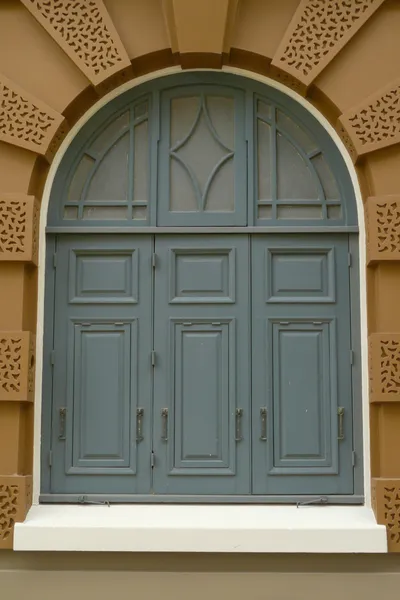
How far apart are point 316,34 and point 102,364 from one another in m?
2.88

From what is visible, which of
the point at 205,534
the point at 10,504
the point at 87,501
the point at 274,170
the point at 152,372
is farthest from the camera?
the point at 274,170

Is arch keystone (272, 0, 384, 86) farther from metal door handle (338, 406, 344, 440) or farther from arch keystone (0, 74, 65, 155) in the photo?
metal door handle (338, 406, 344, 440)

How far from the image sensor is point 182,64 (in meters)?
5.53

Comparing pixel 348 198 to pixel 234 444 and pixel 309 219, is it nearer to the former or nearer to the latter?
pixel 309 219

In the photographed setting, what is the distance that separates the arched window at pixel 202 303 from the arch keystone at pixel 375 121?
13.2 inches

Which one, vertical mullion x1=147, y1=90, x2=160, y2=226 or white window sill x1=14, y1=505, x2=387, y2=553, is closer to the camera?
white window sill x1=14, y1=505, x2=387, y2=553

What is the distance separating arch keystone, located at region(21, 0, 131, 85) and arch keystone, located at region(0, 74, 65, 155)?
411 mm

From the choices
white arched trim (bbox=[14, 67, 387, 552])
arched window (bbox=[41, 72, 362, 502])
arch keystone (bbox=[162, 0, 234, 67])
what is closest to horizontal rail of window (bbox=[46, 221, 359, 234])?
arched window (bbox=[41, 72, 362, 502])

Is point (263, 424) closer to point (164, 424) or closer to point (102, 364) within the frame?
point (164, 424)

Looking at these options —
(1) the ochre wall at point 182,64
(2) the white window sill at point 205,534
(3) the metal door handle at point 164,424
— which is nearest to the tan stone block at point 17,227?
(1) the ochre wall at point 182,64

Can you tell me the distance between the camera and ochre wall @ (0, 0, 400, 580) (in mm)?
5074

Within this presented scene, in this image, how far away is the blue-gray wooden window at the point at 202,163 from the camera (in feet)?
18.0

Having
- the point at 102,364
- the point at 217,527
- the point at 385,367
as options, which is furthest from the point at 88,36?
the point at 217,527

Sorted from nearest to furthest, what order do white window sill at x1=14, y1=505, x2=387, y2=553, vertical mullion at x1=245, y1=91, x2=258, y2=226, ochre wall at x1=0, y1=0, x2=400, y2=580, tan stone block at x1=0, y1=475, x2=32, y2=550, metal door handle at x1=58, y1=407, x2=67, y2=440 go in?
white window sill at x1=14, y1=505, x2=387, y2=553, tan stone block at x1=0, y1=475, x2=32, y2=550, ochre wall at x1=0, y1=0, x2=400, y2=580, metal door handle at x1=58, y1=407, x2=67, y2=440, vertical mullion at x1=245, y1=91, x2=258, y2=226
